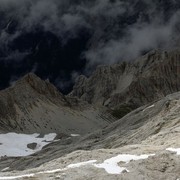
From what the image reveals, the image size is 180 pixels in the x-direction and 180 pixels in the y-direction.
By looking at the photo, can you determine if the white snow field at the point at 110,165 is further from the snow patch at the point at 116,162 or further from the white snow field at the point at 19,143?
the white snow field at the point at 19,143

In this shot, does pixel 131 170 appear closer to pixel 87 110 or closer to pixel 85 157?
pixel 85 157

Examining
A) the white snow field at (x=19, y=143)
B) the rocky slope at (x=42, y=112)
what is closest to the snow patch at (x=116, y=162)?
the white snow field at (x=19, y=143)

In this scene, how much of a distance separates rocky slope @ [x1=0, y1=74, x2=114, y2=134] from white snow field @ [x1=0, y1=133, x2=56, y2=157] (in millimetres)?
→ 15254

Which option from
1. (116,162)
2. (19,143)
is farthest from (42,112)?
(116,162)

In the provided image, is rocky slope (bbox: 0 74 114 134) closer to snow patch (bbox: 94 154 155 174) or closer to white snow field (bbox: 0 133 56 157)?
white snow field (bbox: 0 133 56 157)

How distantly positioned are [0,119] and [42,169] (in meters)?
116

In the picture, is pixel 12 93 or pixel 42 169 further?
pixel 12 93

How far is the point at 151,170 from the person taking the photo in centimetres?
2636

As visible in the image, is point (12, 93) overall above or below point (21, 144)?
above

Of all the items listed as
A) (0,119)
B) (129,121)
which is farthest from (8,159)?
(0,119)

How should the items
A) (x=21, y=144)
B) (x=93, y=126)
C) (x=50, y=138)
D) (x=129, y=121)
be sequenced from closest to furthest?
(x=129, y=121) → (x=21, y=144) → (x=50, y=138) → (x=93, y=126)

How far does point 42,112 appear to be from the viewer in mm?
158750

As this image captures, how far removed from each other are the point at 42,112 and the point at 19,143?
51.2 m

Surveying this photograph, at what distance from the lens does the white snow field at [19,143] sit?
96438 mm
